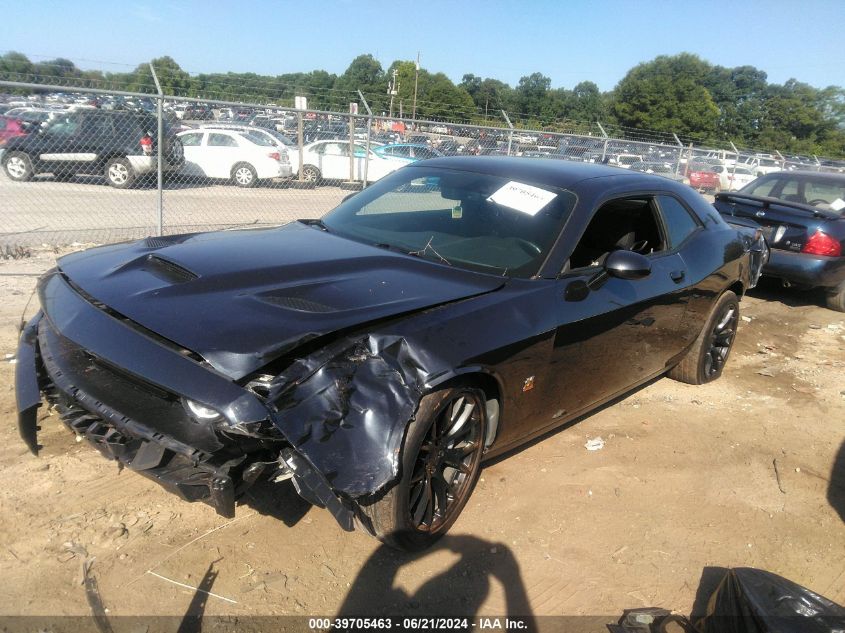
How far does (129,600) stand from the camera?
2412 millimetres

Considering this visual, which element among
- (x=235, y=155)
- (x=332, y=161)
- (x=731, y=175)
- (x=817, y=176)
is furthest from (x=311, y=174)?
(x=731, y=175)

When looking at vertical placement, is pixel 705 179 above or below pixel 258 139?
below

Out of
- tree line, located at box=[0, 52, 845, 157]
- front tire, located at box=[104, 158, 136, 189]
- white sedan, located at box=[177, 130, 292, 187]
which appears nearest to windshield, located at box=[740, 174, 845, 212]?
front tire, located at box=[104, 158, 136, 189]

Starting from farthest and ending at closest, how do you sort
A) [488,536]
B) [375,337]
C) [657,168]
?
[657,168] → [488,536] → [375,337]

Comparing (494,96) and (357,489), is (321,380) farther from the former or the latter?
(494,96)

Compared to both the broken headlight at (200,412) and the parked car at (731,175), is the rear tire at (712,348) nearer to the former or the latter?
the broken headlight at (200,412)

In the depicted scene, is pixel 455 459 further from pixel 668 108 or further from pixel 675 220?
pixel 668 108

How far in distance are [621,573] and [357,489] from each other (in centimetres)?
138

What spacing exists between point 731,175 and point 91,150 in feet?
60.8

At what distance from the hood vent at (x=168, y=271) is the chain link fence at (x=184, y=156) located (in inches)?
181

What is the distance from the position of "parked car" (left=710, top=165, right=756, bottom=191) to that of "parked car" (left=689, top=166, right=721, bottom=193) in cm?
13

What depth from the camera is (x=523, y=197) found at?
3701mm

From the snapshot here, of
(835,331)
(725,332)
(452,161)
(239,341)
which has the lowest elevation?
(835,331)

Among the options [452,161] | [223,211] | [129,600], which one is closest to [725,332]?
[452,161]
